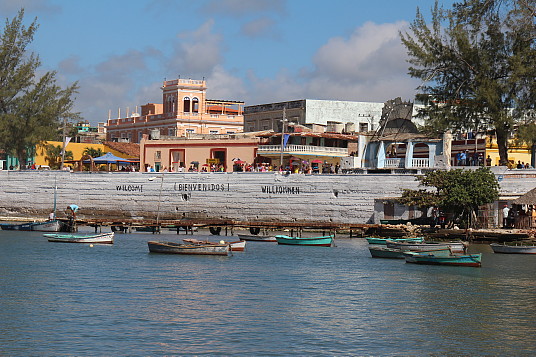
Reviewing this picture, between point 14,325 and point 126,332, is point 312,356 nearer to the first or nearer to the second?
point 126,332

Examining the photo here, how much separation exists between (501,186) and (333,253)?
1368 cm

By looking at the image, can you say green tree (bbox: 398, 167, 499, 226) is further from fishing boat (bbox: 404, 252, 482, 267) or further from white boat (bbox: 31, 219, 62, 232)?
white boat (bbox: 31, 219, 62, 232)

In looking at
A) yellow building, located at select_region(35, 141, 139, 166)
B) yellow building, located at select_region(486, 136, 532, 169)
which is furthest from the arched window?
yellow building, located at select_region(486, 136, 532, 169)

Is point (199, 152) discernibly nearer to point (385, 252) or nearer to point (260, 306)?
point (385, 252)

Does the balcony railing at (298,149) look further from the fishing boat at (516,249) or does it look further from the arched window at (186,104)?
the fishing boat at (516,249)

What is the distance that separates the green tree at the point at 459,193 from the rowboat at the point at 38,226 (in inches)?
899

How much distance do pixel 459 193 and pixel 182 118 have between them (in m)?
44.5

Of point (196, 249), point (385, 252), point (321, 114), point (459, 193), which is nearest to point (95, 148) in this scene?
point (321, 114)

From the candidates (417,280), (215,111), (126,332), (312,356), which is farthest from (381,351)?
(215,111)

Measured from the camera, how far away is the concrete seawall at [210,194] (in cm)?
5641

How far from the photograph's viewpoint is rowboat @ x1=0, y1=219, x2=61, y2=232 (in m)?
57.5

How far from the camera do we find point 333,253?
45.6 m

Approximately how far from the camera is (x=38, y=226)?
58.4 meters

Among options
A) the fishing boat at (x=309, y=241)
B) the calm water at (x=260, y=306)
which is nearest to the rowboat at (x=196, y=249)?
the calm water at (x=260, y=306)
